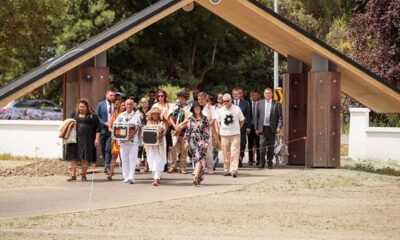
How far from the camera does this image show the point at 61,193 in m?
17.2

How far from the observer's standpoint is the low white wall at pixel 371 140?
1031 inches

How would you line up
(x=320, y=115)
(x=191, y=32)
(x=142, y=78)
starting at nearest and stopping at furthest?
1. (x=320, y=115)
2. (x=142, y=78)
3. (x=191, y=32)

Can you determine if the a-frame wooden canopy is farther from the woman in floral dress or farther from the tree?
the tree

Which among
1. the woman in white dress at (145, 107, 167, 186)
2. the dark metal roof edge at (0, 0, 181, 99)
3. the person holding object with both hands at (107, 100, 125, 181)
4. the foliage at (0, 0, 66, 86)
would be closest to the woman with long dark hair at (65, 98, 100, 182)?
the person holding object with both hands at (107, 100, 125, 181)

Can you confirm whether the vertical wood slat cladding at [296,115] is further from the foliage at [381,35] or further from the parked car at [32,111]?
the parked car at [32,111]

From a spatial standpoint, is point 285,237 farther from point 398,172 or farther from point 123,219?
point 398,172

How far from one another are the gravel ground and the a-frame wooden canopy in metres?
4.72

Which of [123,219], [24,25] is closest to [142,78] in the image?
[24,25]

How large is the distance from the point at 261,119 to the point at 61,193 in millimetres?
6998

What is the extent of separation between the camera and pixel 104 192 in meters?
17.3

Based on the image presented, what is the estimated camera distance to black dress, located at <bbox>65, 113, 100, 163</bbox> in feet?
63.7

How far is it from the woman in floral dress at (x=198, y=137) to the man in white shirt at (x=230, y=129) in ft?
3.95

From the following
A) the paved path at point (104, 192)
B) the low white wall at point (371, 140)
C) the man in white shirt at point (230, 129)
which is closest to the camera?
the paved path at point (104, 192)

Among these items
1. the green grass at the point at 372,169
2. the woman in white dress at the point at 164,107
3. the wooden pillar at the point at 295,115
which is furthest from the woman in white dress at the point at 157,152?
the wooden pillar at the point at 295,115
